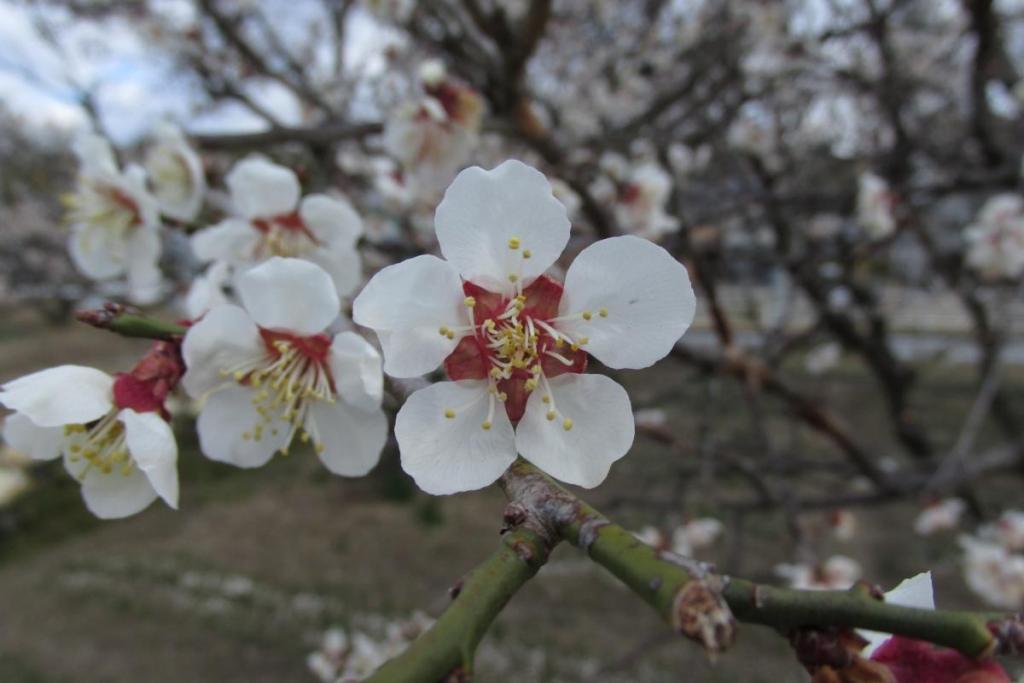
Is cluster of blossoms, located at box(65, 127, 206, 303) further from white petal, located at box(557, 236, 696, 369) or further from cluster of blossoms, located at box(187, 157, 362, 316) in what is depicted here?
white petal, located at box(557, 236, 696, 369)

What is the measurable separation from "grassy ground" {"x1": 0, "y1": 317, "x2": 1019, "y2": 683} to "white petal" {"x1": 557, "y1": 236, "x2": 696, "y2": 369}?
8.17ft

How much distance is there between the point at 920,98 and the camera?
16.0ft

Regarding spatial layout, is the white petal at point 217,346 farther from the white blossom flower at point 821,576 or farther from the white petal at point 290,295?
the white blossom flower at point 821,576

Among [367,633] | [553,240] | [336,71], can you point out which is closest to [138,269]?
[553,240]

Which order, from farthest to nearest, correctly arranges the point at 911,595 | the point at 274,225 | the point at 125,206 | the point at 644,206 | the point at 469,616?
the point at 644,206
the point at 125,206
the point at 274,225
the point at 911,595
the point at 469,616

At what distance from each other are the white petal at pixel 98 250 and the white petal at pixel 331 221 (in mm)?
453

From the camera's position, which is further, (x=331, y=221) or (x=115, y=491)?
(x=331, y=221)

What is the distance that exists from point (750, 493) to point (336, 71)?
437 cm

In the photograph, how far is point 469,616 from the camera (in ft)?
1.31

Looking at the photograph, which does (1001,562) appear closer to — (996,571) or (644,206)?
(996,571)

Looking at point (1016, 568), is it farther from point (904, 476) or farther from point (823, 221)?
point (823, 221)

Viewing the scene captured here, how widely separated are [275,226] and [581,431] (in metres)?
0.65

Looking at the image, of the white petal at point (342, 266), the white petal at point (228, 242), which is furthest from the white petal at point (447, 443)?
the white petal at point (228, 242)

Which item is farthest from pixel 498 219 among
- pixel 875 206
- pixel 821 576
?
pixel 875 206
